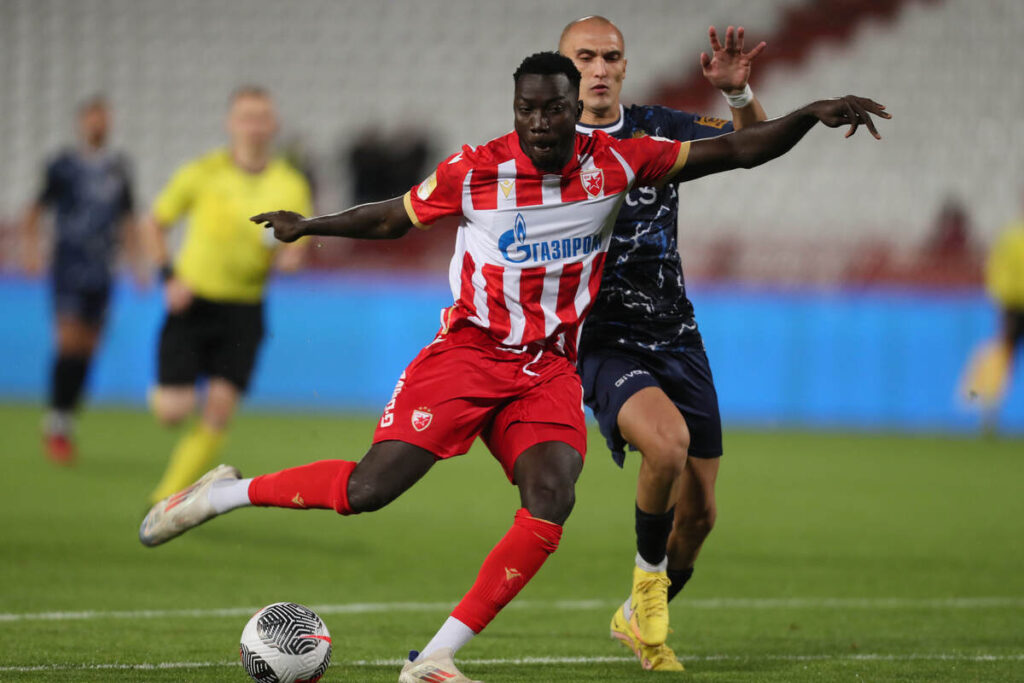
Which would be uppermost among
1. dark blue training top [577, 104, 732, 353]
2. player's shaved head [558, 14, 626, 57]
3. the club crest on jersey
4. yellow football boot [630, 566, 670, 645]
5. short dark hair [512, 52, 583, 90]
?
player's shaved head [558, 14, 626, 57]

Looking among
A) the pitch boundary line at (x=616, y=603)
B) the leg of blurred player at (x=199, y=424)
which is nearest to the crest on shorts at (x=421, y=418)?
the pitch boundary line at (x=616, y=603)

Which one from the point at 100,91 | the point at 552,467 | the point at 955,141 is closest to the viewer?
the point at 552,467

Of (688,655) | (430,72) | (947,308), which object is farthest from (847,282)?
(688,655)

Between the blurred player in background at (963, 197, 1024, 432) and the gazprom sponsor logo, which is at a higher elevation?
the gazprom sponsor logo

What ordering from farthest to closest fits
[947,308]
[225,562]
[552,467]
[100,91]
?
1. [100,91]
2. [947,308]
3. [225,562]
4. [552,467]

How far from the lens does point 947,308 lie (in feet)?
51.0

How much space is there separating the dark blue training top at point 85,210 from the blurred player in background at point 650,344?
8243mm

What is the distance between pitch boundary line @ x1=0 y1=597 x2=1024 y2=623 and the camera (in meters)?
5.90

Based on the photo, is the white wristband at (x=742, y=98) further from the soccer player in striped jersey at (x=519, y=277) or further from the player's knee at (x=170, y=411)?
the player's knee at (x=170, y=411)

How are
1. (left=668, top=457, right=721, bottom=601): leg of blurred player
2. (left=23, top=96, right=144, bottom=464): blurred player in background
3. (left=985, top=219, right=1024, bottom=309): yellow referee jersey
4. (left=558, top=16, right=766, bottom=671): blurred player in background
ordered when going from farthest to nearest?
1. (left=985, top=219, right=1024, bottom=309): yellow referee jersey
2. (left=23, top=96, right=144, bottom=464): blurred player in background
3. (left=668, top=457, right=721, bottom=601): leg of blurred player
4. (left=558, top=16, right=766, bottom=671): blurred player in background

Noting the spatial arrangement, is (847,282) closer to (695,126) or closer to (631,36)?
(631,36)

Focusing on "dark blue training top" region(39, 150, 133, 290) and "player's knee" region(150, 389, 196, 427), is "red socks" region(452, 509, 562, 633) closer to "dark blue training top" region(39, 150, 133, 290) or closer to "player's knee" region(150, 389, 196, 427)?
"player's knee" region(150, 389, 196, 427)

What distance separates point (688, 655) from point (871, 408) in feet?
36.4

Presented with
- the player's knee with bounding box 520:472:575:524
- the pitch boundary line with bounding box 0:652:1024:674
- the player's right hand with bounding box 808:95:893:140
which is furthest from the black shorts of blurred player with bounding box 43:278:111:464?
the player's right hand with bounding box 808:95:893:140
